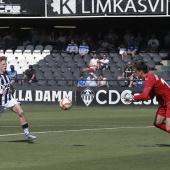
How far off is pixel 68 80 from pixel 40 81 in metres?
3.05

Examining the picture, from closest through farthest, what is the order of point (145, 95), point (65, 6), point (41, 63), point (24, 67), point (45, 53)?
point (145, 95), point (65, 6), point (41, 63), point (24, 67), point (45, 53)

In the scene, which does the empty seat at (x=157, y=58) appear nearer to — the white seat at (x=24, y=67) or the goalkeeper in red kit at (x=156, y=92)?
the white seat at (x=24, y=67)

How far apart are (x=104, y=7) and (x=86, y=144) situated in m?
21.2

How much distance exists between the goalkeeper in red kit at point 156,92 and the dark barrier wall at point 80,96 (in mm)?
17899

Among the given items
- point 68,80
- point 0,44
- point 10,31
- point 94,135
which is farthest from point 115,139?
point 10,31

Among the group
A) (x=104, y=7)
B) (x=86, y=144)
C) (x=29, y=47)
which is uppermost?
(x=104, y=7)

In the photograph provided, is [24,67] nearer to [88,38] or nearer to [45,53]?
[45,53]

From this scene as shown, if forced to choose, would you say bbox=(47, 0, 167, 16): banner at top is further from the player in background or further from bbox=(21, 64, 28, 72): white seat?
the player in background

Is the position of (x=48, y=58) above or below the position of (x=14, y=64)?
above

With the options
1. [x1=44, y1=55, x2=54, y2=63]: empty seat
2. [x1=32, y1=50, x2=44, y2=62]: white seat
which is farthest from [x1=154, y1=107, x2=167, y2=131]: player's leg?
[x1=32, y1=50, x2=44, y2=62]: white seat

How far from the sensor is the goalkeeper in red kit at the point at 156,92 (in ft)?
45.6

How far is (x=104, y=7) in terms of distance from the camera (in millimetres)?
35750

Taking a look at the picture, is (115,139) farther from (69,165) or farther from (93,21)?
(93,21)

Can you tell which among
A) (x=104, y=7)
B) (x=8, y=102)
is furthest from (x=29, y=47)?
(x=8, y=102)
